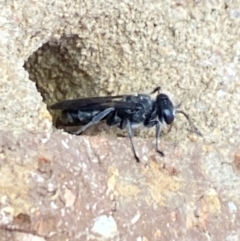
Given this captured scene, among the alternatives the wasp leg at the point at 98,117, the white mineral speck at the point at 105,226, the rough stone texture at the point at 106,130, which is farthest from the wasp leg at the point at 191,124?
the white mineral speck at the point at 105,226

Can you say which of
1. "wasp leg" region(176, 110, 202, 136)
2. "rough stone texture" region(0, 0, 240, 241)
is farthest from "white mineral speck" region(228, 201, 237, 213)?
"wasp leg" region(176, 110, 202, 136)

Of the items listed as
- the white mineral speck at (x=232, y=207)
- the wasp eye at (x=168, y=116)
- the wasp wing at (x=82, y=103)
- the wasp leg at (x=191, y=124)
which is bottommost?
the white mineral speck at (x=232, y=207)

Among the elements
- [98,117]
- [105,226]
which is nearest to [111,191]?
[105,226]

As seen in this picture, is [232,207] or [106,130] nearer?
[232,207]

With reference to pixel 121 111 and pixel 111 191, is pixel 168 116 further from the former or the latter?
pixel 111 191

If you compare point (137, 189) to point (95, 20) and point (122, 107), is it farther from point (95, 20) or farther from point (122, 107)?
point (95, 20)

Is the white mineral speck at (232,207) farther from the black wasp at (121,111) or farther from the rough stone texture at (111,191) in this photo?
the black wasp at (121,111)
